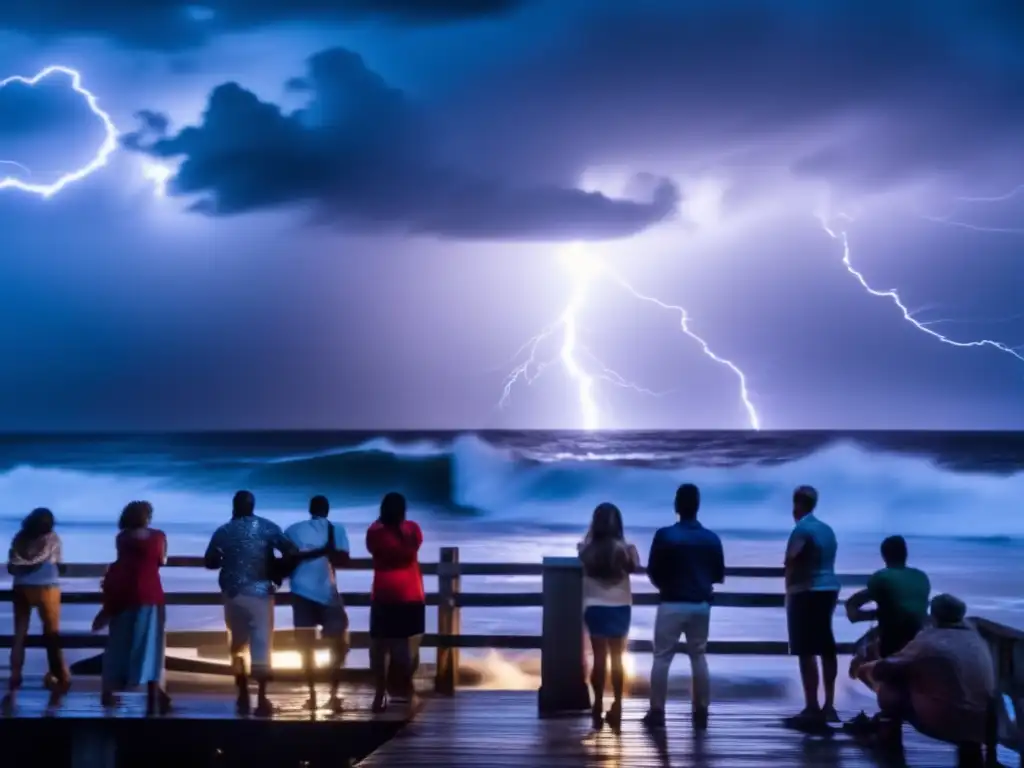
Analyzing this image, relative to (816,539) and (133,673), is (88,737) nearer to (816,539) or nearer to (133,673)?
(133,673)

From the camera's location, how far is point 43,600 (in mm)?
8672

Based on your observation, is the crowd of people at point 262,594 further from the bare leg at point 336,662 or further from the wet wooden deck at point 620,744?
the wet wooden deck at point 620,744

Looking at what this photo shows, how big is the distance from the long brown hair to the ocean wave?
49133mm

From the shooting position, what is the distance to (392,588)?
8.05 meters

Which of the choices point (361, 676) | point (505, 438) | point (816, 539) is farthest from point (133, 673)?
point (505, 438)

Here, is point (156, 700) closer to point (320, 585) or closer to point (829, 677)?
point (320, 585)

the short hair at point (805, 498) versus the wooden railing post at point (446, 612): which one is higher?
the short hair at point (805, 498)

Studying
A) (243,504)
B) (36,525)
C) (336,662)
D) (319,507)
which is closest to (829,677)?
(336,662)

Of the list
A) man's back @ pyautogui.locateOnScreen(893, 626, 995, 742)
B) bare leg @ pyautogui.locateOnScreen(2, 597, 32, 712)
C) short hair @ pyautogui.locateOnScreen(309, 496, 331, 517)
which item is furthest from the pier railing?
man's back @ pyautogui.locateOnScreen(893, 626, 995, 742)

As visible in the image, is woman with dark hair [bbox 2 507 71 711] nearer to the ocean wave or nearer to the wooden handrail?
the wooden handrail

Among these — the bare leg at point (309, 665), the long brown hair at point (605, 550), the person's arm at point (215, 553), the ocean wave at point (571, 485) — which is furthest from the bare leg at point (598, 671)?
the ocean wave at point (571, 485)

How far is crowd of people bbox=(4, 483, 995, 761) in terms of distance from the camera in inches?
294

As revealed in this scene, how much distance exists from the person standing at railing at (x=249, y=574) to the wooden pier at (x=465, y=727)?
358 millimetres

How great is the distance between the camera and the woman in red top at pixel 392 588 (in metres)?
7.96
